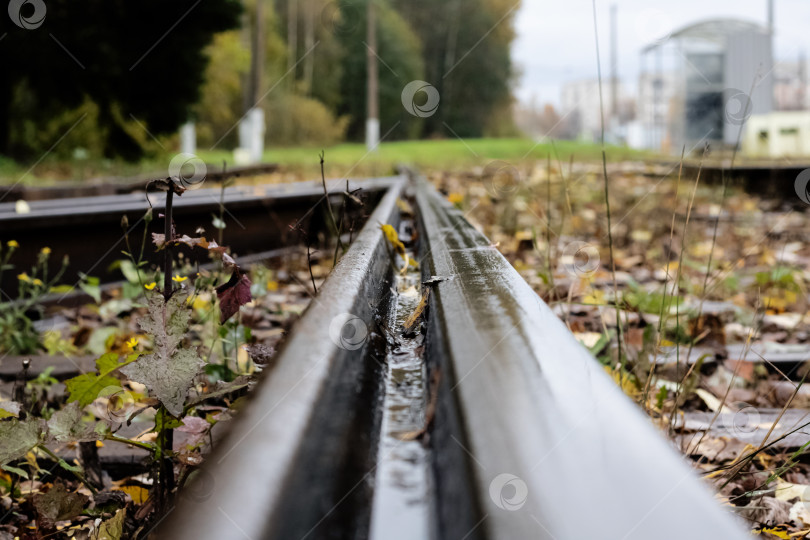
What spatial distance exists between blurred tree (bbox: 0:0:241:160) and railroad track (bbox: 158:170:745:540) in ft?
31.3

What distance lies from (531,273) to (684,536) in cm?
279

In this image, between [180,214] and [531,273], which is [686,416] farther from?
[180,214]

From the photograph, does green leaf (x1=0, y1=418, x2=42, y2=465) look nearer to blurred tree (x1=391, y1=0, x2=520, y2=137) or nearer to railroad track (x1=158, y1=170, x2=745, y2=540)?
railroad track (x1=158, y1=170, x2=745, y2=540)

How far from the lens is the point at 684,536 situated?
13.2 inches

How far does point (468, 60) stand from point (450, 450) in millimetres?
57276

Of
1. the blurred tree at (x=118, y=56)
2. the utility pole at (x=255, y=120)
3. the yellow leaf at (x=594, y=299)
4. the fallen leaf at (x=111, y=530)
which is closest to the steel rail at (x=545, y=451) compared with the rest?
the fallen leaf at (x=111, y=530)

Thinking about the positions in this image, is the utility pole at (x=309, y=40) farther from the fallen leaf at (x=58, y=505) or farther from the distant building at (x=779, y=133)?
the fallen leaf at (x=58, y=505)

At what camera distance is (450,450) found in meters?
0.47

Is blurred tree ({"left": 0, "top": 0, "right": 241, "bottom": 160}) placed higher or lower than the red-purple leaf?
higher

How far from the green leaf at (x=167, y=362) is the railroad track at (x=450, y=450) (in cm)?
28

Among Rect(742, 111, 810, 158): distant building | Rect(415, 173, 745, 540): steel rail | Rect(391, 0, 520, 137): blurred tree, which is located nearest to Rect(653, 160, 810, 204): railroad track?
Rect(415, 173, 745, 540): steel rail

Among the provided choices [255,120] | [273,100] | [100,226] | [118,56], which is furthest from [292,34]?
[100,226]

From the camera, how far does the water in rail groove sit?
46 cm

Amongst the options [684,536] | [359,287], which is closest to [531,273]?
[359,287]
